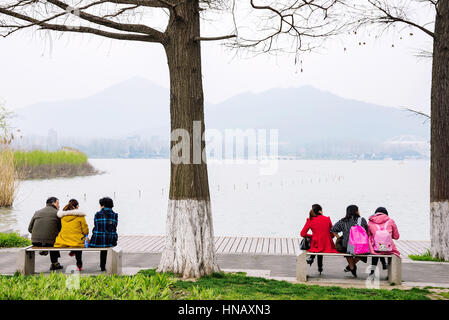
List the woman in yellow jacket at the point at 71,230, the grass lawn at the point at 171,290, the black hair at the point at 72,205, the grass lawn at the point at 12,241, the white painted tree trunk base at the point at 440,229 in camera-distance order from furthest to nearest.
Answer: the grass lawn at the point at 12,241 → the white painted tree trunk base at the point at 440,229 → the black hair at the point at 72,205 → the woman in yellow jacket at the point at 71,230 → the grass lawn at the point at 171,290

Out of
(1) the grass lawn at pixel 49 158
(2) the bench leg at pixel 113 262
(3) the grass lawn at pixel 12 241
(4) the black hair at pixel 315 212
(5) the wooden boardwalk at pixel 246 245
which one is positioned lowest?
(5) the wooden boardwalk at pixel 246 245

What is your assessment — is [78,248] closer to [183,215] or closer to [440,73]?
[183,215]

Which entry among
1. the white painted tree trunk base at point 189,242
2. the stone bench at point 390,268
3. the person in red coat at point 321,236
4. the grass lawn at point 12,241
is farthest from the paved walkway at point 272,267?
the white painted tree trunk base at point 189,242

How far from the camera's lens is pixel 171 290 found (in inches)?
306

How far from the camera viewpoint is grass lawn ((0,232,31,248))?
1347 cm

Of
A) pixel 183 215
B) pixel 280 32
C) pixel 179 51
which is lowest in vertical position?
pixel 183 215

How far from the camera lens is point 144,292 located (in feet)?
23.4

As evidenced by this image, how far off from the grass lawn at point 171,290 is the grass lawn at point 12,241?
5.52 m

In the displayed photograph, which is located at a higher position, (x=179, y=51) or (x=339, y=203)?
(x=179, y=51)

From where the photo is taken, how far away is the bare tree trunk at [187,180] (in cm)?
951

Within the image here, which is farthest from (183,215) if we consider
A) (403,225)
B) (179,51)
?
(403,225)

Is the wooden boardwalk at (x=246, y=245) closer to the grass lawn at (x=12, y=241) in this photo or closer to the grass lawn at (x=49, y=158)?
the grass lawn at (x=12, y=241)
